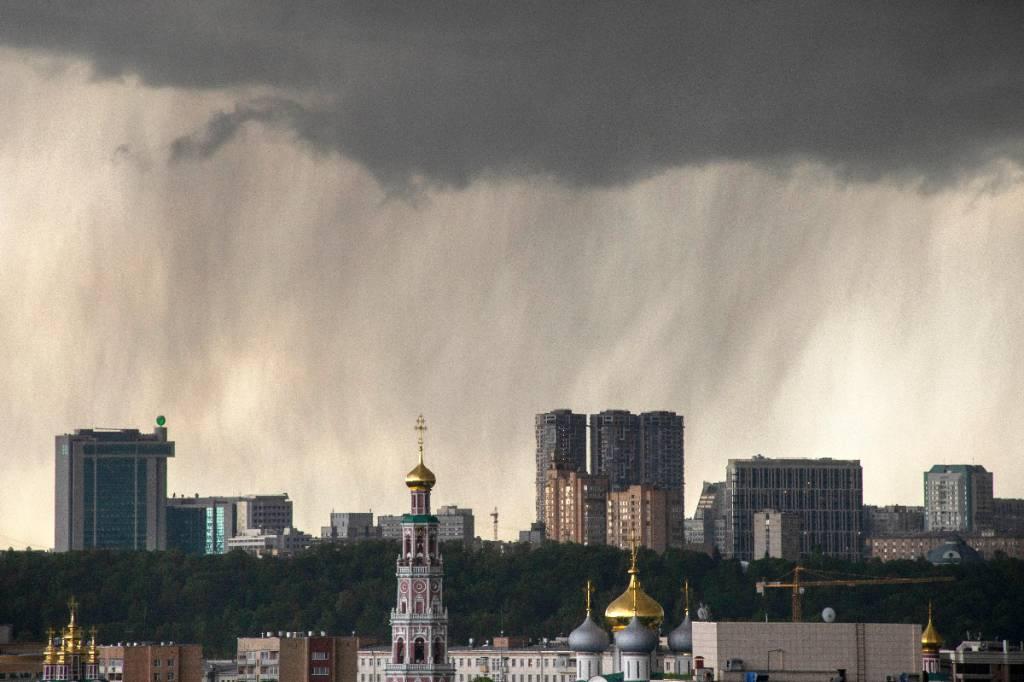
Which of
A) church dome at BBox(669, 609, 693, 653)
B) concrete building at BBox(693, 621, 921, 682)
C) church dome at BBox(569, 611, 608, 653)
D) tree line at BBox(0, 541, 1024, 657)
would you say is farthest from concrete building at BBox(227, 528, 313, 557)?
concrete building at BBox(693, 621, 921, 682)

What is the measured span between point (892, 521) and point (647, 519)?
2370 centimetres

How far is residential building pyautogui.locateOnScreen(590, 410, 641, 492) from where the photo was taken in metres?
157

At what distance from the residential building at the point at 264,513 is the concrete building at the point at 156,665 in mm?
83770

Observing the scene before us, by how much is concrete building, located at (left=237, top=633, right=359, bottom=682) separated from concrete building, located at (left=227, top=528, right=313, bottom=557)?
155ft

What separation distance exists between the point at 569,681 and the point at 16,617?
23.2 meters

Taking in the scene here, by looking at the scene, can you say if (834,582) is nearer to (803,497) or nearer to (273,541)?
(803,497)

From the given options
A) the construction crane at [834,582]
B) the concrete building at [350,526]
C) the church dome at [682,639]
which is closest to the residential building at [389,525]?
the concrete building at [350,526]

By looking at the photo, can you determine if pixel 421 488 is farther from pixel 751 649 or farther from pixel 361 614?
pixel 361 614

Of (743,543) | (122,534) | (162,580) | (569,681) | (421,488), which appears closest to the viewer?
(421,488)

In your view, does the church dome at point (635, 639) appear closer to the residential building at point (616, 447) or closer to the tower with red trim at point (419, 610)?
the tower with red trim at point (419, 610)

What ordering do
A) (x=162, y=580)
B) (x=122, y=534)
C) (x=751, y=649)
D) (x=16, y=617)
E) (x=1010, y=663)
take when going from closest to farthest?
(x=751, y=649) < (x=1010, y=663) < (x=16, y=617) < (x=162, y=580) < (x=122, y=534)

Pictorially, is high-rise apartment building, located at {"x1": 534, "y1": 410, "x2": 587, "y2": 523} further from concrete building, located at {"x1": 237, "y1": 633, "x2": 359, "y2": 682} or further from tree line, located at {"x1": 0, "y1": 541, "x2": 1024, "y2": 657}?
concrete building, located at {"x1": 237, "y1": 633, "x2": 359, "y2": 682}

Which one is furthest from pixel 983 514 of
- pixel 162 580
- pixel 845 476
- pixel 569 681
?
pixel 569 681

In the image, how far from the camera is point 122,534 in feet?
555
